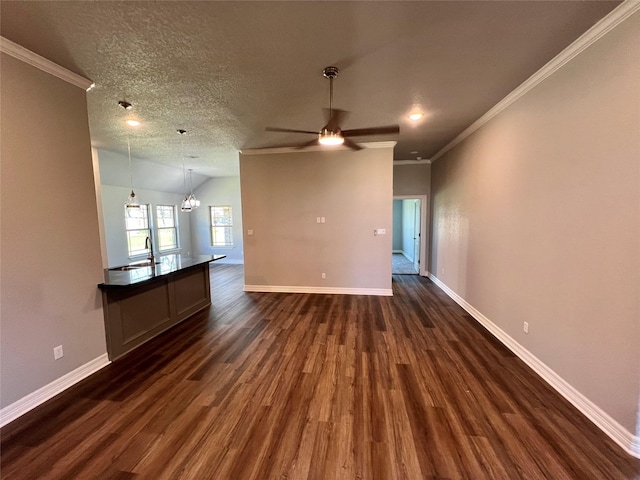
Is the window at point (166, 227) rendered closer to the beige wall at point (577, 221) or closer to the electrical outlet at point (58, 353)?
the electrical outlet at point (58, 353)

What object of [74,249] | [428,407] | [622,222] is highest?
[622,222]

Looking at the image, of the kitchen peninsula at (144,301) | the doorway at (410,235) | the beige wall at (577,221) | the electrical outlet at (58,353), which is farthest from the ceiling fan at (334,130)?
the electrical outlet at (58,353)

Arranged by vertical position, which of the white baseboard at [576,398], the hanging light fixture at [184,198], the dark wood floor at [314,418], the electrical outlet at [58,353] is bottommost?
the dark wood floor at [314,418]

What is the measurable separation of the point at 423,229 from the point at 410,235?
Result: 2041 millimetres

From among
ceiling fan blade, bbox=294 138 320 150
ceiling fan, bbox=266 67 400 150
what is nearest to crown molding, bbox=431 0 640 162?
ceiling fan, bbox=266 67 400 150

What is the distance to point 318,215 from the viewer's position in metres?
5.06

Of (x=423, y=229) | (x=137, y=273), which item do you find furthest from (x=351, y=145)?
(x=137, y=273)

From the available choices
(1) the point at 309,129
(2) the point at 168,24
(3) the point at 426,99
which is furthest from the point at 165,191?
(3) the point at 426,99

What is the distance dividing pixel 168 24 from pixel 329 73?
4.13 feet

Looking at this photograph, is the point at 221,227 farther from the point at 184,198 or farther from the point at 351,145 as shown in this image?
the point at 351,145

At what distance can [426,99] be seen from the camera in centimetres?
297

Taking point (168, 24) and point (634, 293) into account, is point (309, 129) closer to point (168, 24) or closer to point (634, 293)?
point (168, 24)

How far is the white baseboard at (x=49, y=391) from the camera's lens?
1.94 m

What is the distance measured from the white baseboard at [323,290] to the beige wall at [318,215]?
63 millimetres
